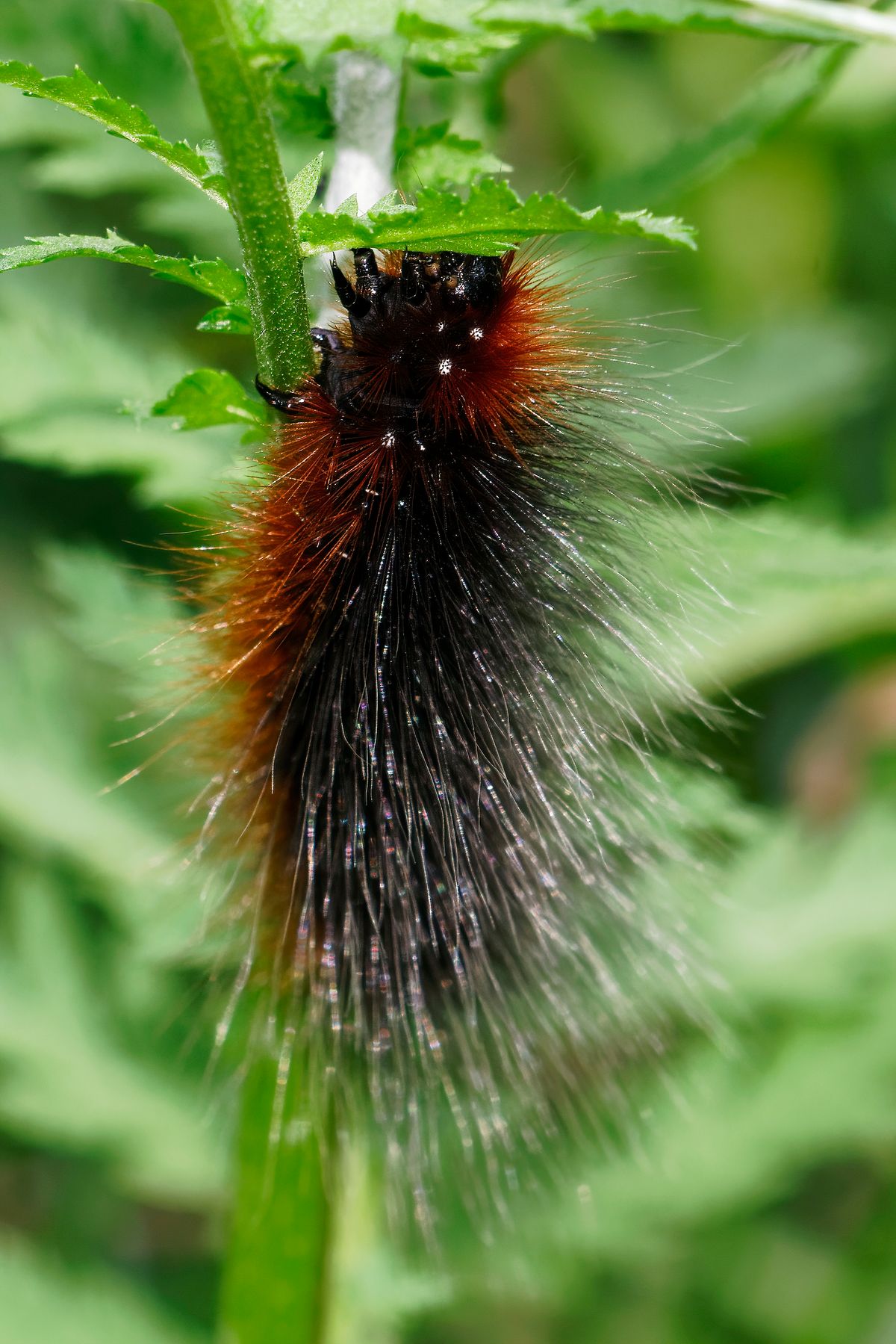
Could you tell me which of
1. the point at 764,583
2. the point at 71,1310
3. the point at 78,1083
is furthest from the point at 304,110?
the point at 71,1310

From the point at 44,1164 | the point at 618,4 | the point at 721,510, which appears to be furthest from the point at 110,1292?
the point at 618,4

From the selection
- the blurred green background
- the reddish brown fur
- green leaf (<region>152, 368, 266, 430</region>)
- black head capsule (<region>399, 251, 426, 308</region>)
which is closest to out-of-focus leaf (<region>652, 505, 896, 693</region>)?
the blurred green background

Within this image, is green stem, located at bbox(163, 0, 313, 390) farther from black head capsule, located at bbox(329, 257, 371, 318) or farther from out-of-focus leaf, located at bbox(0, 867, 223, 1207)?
out-of-focus leaf, located at bbox(0, 867, 223, 1207)

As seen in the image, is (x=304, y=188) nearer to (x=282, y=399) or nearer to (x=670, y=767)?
(x=282, y=399)

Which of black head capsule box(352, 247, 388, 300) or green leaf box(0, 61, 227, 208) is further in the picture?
black head capsule box(352, 247, 388, 300)

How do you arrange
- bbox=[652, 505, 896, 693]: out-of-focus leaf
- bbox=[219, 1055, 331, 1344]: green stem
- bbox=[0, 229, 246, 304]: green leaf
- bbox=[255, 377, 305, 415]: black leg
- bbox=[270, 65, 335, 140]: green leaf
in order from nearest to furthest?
bbox=[0, 229, 246, 304]: green leaf < bbox=[255, 377, 305, 415]: black leg < bbox=[270, 65, 335, 140]: green leaf < bbox=[652, 505, 896, 693]: out-of-focus leaf < bbox=[219, 1055, 331, 1344]: green stem

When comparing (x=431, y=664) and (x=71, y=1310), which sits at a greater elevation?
(x=431, y=664)

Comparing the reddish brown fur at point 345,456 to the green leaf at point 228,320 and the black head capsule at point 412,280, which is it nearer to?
the black head capsule at point 412,280
